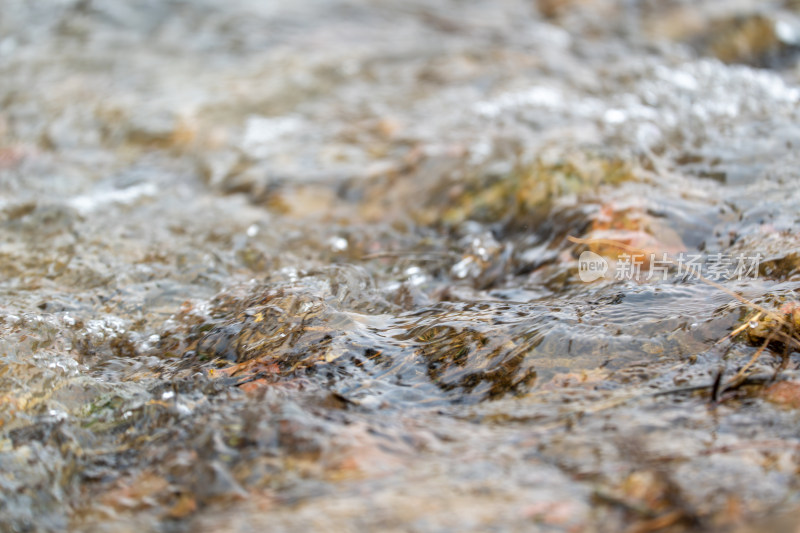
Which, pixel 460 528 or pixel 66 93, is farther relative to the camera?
pixel 66 93

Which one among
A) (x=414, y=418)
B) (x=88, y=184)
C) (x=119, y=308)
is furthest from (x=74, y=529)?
(x=88, y=184)

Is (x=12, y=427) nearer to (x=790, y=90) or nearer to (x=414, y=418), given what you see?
(x=414, y=418)

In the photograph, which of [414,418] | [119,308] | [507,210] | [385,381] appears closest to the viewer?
[414,418]

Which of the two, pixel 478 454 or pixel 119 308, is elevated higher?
pixel 478 454

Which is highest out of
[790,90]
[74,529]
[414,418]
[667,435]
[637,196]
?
[790,90]
